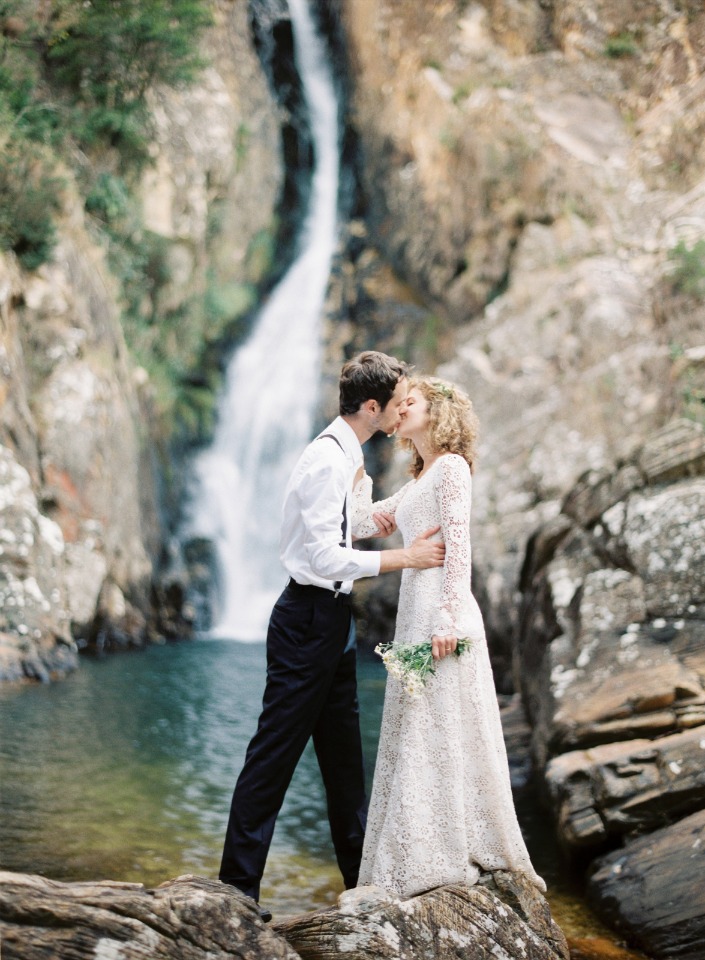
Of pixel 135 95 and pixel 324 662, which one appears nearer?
pixel 324 662

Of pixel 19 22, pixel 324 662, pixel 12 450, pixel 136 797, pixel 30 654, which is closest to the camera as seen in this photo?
pixel 324 662

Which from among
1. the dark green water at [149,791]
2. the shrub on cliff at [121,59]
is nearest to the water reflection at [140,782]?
the dark green water at [149,791]

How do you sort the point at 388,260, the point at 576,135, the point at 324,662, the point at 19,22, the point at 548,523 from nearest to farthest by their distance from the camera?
1. the point at 324,662
2. the point at 548,523
3. the point at 19,22
4. the point at 576,135
5. the point at 388,260

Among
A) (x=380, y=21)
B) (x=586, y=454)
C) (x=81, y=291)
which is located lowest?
(x=586, y=454)

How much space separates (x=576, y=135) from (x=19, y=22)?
1023 centimetres

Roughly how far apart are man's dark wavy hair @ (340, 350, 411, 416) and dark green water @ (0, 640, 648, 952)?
2.67m

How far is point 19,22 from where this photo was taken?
12789 mm

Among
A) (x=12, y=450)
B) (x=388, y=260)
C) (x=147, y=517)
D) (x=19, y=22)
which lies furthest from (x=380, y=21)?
(x=12, y=450)

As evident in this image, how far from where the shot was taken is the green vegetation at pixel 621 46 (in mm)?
17328

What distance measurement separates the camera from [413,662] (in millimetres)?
3590

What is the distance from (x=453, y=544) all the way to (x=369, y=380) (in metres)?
0.79

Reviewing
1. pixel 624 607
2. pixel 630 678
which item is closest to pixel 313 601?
pixel 630 678

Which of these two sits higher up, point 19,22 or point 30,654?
point 19,22

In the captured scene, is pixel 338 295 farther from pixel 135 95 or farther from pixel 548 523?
pixel 548 523
